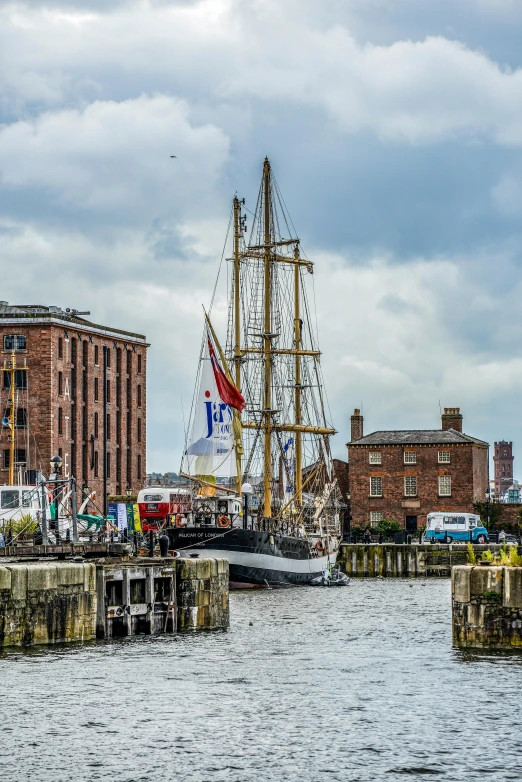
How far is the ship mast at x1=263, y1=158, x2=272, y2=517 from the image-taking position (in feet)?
297

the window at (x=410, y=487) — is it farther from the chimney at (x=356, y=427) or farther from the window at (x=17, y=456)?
the window at (x=17, y=456)

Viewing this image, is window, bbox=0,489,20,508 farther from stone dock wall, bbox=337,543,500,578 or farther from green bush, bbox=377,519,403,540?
green bush, bbox=377,519,403,540

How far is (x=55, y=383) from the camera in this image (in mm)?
120812

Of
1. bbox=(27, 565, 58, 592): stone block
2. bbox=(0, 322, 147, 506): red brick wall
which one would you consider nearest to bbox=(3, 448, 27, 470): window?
bbox=(0, 322, 147, 506): red brick wall

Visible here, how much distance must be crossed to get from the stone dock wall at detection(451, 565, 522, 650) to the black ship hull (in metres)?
38.8

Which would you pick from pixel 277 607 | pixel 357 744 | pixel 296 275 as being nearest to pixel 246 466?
pixel 296 275

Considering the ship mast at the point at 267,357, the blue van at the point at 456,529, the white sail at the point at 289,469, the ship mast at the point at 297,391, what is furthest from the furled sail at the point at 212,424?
the blue van at the point at 456,529

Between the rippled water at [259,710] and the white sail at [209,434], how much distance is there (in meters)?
32.5

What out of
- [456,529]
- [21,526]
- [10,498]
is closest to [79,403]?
[456,529]

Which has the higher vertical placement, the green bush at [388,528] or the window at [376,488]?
the window at [376,488]

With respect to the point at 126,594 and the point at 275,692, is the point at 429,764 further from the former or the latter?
the point at 126,594

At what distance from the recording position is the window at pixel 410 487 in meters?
122

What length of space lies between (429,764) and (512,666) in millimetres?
10292


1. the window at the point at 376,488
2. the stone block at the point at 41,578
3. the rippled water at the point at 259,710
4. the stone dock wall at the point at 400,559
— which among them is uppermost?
the window at the point at 376,488
